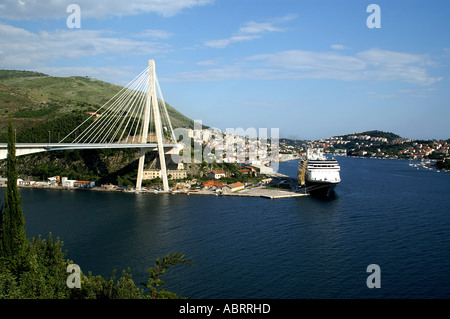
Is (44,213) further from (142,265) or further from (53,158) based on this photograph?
(53,158)

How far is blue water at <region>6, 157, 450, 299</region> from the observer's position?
9555 mm

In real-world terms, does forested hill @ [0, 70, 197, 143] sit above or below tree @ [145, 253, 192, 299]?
above

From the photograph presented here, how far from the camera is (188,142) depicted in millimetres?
38219

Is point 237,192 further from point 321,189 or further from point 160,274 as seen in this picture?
point 160,274

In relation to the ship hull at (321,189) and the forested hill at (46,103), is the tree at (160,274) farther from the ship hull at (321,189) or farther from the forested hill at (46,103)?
the ship hull at (321,189)

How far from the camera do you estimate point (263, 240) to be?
527 inches

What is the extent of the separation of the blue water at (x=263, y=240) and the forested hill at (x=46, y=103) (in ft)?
22.6

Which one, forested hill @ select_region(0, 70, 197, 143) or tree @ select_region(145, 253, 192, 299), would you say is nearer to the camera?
tree @ select_region(145, 253, 192, 299)

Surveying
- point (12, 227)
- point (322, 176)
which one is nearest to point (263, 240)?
point (12, 227)

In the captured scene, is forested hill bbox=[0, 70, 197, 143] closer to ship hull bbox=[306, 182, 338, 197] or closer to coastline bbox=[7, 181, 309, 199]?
coastline bbox=[7, 181, 309, 199]

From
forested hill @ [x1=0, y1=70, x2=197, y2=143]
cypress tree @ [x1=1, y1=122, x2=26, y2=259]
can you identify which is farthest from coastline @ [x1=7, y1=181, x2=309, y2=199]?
cypress tree @ [x1=1, y1=122, x2=26, y2=259]

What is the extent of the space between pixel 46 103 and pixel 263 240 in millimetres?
39427

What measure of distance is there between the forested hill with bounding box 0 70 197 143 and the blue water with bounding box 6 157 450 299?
271 inches
